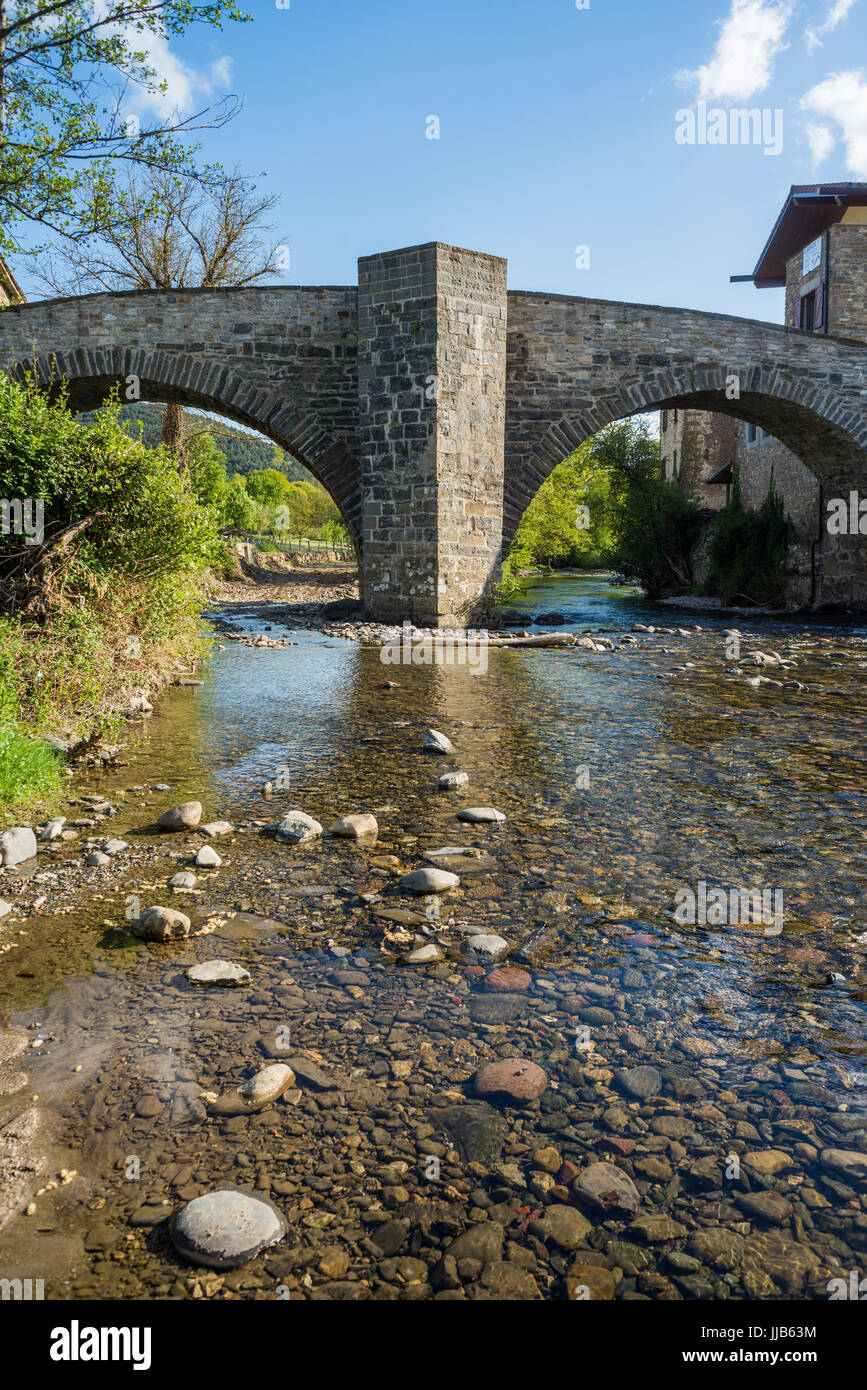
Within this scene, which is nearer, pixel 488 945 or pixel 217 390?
pixel 488 945

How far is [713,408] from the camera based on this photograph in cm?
1844

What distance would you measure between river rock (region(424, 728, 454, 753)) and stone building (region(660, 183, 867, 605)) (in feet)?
57.4

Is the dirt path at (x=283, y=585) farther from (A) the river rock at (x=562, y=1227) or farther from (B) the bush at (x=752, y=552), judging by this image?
(A) the river rock at (x=562, y=1227)

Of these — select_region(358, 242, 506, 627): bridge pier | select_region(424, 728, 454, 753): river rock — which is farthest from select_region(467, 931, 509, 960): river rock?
select_region(358, 242, 506, 627): bridge pier

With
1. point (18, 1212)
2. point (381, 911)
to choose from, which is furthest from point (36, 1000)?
point (381, 911)

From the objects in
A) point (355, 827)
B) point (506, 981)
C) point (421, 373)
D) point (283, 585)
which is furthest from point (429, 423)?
point (283, 585)

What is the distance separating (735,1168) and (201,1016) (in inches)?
53.5

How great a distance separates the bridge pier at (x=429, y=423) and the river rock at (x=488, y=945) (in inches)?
444

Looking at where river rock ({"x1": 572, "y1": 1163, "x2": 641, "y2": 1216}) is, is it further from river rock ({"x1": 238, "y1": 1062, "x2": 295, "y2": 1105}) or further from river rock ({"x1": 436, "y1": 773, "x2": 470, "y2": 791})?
river rock ({"x1": 436, "y1": 773, "x2": 470, "y2": 791})

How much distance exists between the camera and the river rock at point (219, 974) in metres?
2.39

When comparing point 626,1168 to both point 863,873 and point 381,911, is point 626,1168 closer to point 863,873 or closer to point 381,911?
point 381,911

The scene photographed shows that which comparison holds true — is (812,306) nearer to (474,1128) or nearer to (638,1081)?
(638,1081)

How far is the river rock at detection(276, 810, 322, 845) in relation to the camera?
11.9 ft

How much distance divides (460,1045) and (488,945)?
536 mm
